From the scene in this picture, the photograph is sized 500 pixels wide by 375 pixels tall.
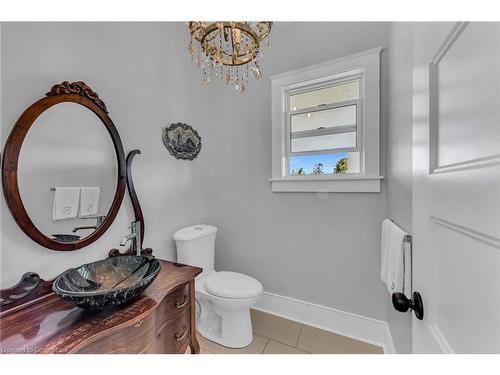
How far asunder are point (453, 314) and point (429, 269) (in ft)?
0.41

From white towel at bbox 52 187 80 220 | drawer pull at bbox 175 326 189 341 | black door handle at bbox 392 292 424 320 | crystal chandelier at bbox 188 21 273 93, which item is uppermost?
crystal chandelier at bbox 188 21 273 93

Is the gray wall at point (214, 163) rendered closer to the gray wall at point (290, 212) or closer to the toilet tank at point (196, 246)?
the gray wall at point (290, 212)

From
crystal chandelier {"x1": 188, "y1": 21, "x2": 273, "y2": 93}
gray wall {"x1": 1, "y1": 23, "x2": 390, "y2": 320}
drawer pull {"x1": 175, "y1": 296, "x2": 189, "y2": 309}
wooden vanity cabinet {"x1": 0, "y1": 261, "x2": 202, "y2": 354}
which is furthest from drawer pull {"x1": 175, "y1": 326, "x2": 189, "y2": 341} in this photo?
crystal chandelier {"x1": 188, "y1": 21, "x2": 273, "y2": 93}

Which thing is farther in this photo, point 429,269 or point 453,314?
point 429,269

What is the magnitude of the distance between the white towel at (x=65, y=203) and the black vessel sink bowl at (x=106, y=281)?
30cm

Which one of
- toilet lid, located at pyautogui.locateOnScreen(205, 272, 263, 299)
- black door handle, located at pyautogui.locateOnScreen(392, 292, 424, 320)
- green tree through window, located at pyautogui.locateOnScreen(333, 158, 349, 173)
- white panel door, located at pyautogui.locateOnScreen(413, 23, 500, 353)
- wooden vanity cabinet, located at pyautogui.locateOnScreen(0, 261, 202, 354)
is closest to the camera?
white panel door, located at pyautogui.locateOnScreen(413, 23, 500, 353)

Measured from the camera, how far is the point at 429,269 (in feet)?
1.77

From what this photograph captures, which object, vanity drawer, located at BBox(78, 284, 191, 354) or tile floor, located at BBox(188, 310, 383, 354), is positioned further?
tile floor, located at BBox(188, 310, 383, 354)

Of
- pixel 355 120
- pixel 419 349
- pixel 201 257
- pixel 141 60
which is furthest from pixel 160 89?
pixel 419 349

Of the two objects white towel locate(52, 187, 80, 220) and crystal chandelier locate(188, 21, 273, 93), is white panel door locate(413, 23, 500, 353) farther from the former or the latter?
white towel locate(52, 187, 80, 220)

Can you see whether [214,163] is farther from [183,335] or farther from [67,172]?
[183,335]

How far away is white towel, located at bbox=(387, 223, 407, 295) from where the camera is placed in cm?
93

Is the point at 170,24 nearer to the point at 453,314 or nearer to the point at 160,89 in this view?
the point at 160,89

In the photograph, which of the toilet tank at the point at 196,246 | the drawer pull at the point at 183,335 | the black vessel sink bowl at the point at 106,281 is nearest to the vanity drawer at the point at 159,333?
the drawer pull at the point at 183,335
